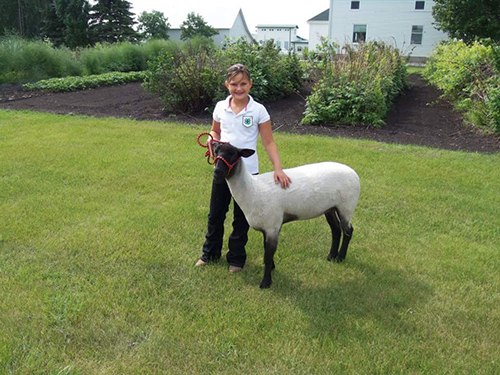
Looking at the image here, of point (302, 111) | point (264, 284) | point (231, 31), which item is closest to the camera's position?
point (264, 284)

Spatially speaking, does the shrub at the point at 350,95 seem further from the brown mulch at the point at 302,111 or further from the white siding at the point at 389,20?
the white siding at the point at 389,20

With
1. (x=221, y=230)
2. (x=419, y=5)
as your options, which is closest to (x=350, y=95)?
(x=221, y=230)

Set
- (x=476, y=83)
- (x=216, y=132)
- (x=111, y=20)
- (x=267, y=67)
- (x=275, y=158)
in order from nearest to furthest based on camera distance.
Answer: (x=275, y=158) → (x=216, y=132) → (x=476, y=83) → (x=267, y=67) → (x=111, y=20)

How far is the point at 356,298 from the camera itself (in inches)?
144

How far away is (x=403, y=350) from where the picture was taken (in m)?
3.01

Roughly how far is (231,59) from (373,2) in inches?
1084

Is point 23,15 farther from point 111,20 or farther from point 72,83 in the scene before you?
point 72,83

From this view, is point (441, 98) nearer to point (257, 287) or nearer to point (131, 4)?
point (257, 287)

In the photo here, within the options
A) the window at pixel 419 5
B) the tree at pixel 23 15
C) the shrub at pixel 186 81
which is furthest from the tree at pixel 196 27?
the shrub at pixel 186 81

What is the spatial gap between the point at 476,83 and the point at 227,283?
10.4 meters

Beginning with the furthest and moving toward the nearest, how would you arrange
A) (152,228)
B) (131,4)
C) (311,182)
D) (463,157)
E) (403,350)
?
(131,4) → (463,157) → (152,228) → (311,182) → (403,350)

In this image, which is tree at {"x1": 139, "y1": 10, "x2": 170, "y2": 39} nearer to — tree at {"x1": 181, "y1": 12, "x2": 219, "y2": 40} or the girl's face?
tree at {"x1": 181, "y1": 12, "x2": 219, "y2": 40}

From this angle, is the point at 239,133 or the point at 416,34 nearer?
the point at 239,133

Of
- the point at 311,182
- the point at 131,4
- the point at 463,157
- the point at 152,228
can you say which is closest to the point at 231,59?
the point at 463,157
